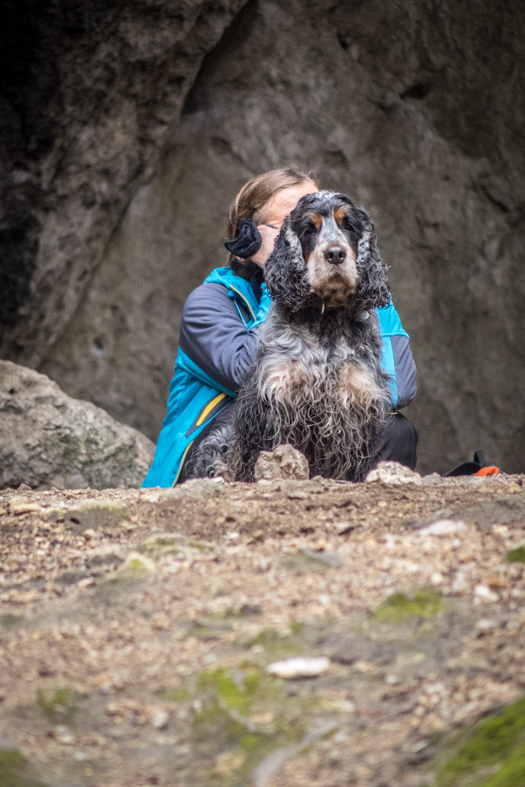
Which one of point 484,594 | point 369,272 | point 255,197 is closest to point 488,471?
point 369,272

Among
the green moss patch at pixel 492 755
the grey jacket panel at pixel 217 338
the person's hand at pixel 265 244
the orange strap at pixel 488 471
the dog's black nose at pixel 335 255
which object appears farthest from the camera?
the person's hand at pixel 265 244

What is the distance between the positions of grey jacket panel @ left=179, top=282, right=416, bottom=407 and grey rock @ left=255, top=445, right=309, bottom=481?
19.3 inches

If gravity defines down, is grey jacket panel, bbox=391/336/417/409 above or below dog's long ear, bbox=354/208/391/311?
below

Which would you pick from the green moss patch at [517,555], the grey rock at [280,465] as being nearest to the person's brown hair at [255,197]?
the grey rock at [280,465]

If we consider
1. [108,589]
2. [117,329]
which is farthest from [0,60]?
[108,589]

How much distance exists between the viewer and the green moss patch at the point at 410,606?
1472 mm

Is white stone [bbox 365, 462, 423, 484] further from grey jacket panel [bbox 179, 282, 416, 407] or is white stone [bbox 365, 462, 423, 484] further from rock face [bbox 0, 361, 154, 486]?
rock face [bbox 0, 361, 154, 486]

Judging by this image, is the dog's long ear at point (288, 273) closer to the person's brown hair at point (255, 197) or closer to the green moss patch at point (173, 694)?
the person's brown hair at point (255, 197)

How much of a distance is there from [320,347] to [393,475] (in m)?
0.66

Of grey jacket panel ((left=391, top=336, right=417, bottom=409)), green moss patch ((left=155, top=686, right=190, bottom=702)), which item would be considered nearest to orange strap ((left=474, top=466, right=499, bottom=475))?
grey jacket panel ((left=391, top=336, right=417, bottom=409))

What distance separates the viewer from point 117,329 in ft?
19.9

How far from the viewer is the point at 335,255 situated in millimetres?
2965

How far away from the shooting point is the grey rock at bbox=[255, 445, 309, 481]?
2986mm

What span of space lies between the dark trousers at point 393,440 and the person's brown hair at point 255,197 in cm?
76
